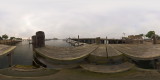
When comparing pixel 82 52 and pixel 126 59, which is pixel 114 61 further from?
pixel 82 52

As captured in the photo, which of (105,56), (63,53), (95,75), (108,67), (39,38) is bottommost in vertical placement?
(95,75)

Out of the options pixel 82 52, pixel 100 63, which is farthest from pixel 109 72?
pixel 82 52

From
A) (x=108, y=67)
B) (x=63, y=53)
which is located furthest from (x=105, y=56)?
(x=63, y=53)

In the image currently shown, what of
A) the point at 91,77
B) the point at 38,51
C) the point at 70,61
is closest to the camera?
the point at 91,77

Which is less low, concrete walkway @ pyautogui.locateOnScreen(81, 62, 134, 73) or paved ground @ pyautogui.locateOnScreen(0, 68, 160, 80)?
concrete walkway @ pyautogui.locateOnScreen(81, 62, 134, 73)

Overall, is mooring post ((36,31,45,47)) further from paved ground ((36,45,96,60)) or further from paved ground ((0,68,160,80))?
paved ground ((0,68,160,80))

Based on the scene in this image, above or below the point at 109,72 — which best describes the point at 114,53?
above

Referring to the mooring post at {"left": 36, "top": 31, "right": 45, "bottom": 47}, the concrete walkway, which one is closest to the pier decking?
the concrete walkway

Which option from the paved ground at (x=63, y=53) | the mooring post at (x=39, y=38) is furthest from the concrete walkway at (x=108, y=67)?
the mooring post at (x=39, y=38)

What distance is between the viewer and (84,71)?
15195 millimetres

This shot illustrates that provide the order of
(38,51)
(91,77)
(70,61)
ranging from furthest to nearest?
1. (38,51)
2. (70,61)
3. (91,77)

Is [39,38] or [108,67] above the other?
[39,38]

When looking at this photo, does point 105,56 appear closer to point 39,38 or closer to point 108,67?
point 108,67

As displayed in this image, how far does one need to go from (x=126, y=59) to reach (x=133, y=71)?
62.3 inches
